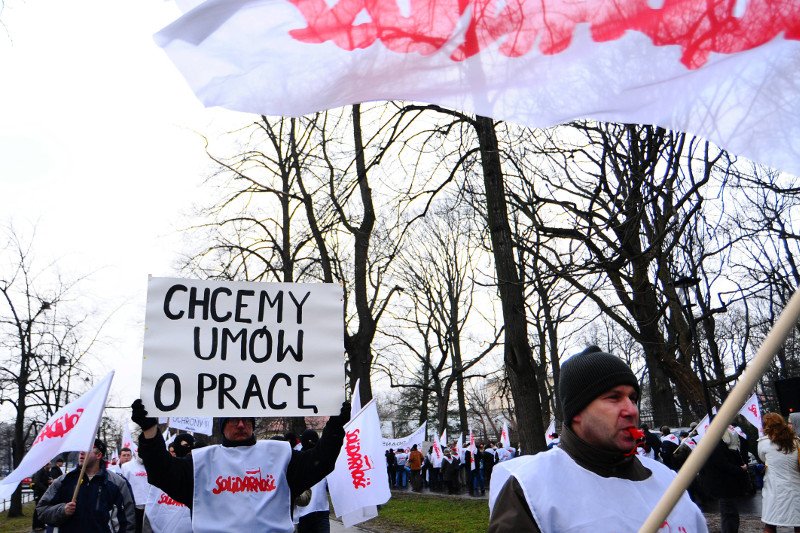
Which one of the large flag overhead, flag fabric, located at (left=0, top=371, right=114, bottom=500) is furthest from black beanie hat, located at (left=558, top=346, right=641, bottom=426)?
flag fabric, located at (left=0, top=371, right=114, bottom=500)

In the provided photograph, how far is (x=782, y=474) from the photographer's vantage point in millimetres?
8914

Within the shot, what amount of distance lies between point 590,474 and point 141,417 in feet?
9.74

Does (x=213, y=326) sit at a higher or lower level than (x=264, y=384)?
higher

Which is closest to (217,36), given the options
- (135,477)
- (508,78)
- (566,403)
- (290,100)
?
(290,100)

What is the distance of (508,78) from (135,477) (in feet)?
36.4

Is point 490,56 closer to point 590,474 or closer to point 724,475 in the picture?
point 590,474

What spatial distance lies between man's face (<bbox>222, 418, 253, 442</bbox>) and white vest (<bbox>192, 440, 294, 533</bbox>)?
0.11 metres

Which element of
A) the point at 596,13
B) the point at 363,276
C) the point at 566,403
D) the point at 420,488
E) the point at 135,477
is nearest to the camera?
the point at 596,13

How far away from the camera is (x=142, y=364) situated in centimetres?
486

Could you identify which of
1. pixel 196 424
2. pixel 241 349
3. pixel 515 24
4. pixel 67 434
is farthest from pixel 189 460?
pixel 196 424

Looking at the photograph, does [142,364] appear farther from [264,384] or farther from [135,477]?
[135,477]

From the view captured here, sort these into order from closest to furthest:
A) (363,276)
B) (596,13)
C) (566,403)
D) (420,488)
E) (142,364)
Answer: (596,13)
(566,403)
(142,364)
(363,276)
(420,488)

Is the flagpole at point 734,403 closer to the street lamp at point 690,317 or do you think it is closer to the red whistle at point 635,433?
the red whistle at point 635,433

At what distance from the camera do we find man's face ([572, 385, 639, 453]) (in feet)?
8.94
